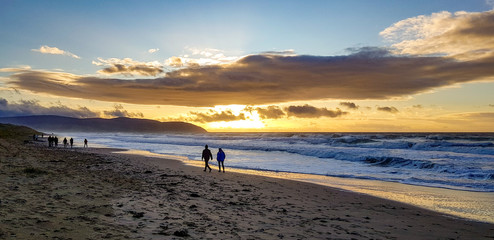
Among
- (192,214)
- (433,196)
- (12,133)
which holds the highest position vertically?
(12,133)

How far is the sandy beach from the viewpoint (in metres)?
6.46

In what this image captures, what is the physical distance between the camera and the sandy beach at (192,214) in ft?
21.2

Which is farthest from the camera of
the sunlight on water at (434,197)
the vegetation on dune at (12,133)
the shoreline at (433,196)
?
the vegetation on dune at (12,133)

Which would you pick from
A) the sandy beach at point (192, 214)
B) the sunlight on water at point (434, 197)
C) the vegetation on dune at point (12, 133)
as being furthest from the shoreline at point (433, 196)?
the vegetation on dune at point (12, 133)

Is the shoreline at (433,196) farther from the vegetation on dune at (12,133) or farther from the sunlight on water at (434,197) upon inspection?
the vegetation on dune at (12,133)

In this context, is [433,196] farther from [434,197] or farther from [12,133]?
[12,133]

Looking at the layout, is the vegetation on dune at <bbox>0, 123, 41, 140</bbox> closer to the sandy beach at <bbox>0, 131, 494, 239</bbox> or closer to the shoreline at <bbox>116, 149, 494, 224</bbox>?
the sandy beach at <bbox>0, 131, 494, 239</bbox>

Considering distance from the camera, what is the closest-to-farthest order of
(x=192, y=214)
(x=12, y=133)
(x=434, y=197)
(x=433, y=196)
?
1. (x=192, y=214)
2. (x=434, y=197)
3. (x=433, y=196)
4. (x=12, y=133)

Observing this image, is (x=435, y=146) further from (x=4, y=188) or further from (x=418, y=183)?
(x=4, y=188)

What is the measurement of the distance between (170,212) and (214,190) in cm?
451

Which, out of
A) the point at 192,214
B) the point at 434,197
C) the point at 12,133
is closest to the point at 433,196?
the point at 434,197

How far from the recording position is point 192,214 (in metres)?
8.46

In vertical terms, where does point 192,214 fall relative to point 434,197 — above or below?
above

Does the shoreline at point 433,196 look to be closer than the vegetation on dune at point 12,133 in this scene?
Yes
